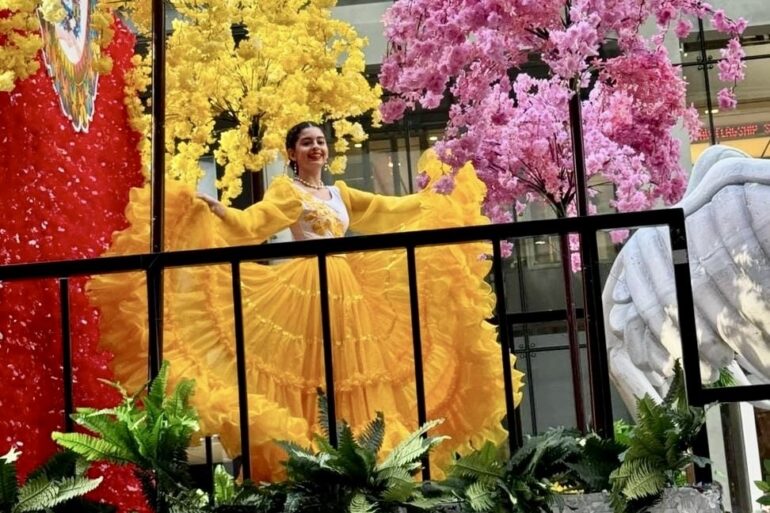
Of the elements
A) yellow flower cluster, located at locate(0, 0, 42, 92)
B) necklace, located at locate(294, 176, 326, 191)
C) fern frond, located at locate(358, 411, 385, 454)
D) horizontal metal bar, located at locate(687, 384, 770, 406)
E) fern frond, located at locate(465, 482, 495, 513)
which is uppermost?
yellow flower cluster, located at locate(0, 0, 42, 92)

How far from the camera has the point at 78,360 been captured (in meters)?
2.61

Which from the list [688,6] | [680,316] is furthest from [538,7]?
[680,316]

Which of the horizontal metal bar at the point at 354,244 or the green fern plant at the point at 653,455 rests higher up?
the horizontal metal bar at the point at 354,244

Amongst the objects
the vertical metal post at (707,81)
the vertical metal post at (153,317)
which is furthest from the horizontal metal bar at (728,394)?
the vertical metal post at (707,81)

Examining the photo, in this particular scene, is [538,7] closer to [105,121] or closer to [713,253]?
[713,253]

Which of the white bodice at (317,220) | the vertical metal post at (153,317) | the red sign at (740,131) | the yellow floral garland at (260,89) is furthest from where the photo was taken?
the red sign at (740,131)

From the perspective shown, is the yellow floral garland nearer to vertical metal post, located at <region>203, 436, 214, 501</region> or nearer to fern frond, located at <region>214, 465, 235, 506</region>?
vertical metal post, located at <region>203, 436, 214, 501</region>

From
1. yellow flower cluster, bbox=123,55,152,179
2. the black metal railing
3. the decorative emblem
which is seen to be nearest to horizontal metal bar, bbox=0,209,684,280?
the black metal railing

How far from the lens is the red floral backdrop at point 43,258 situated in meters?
2.32

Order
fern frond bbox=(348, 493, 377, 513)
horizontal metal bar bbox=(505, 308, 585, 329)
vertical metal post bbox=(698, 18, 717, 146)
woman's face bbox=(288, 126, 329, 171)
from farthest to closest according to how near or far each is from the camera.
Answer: vertical metal post bbox=(698, 18, 717, 146)
woman's face bbox=(288, 126, 329, 171)
horizontal metal bar bbox=(505, 308, 585, 329)
fern frond bbox=(348, 493, 377, 513)

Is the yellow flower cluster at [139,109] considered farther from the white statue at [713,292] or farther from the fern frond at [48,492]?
the fern frond at [48,492]

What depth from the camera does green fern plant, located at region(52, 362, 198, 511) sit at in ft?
5.68

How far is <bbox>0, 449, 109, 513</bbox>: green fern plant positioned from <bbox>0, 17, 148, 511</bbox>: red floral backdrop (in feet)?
1.54

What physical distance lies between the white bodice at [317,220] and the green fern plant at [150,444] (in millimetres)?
1516
